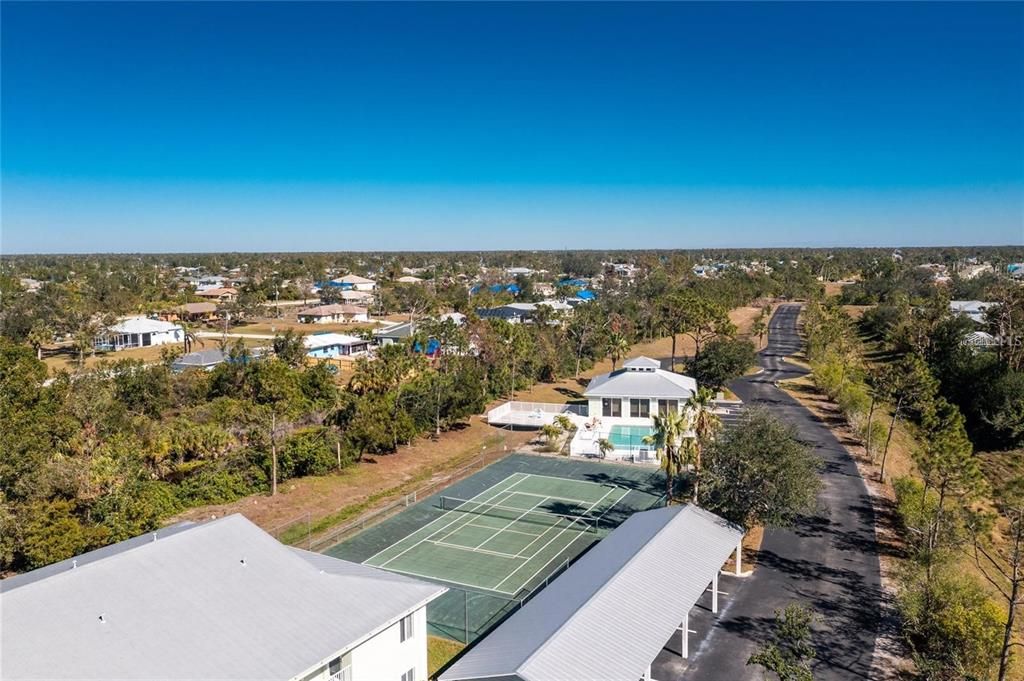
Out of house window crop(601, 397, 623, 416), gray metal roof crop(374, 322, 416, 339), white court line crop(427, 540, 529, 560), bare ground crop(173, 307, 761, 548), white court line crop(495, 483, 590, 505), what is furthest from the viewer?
gray metal roof crop(374, 322, 416, 339)

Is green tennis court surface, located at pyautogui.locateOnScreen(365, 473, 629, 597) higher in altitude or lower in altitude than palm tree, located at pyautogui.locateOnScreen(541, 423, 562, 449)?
lower

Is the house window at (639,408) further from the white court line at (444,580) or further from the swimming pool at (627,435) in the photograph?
the white court line at (444,580)

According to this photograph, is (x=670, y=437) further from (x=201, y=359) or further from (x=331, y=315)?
(x=331, y=315)

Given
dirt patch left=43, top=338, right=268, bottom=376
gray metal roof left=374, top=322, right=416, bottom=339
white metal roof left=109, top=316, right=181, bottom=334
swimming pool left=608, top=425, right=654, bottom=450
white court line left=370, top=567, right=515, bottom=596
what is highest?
white metal roof left=109, top=316, right=181, bottom=334

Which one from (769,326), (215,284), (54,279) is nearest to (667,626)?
(769,326)

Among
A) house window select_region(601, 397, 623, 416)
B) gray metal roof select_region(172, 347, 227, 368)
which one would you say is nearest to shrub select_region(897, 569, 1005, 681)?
house window select_region(601, 397, 623, 416)

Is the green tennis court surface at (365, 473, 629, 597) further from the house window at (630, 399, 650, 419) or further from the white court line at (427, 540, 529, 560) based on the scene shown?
the house window at (630, 399, 650, 419)

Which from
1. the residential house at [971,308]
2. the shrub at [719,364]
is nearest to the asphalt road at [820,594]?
the shrub at [719,364]
